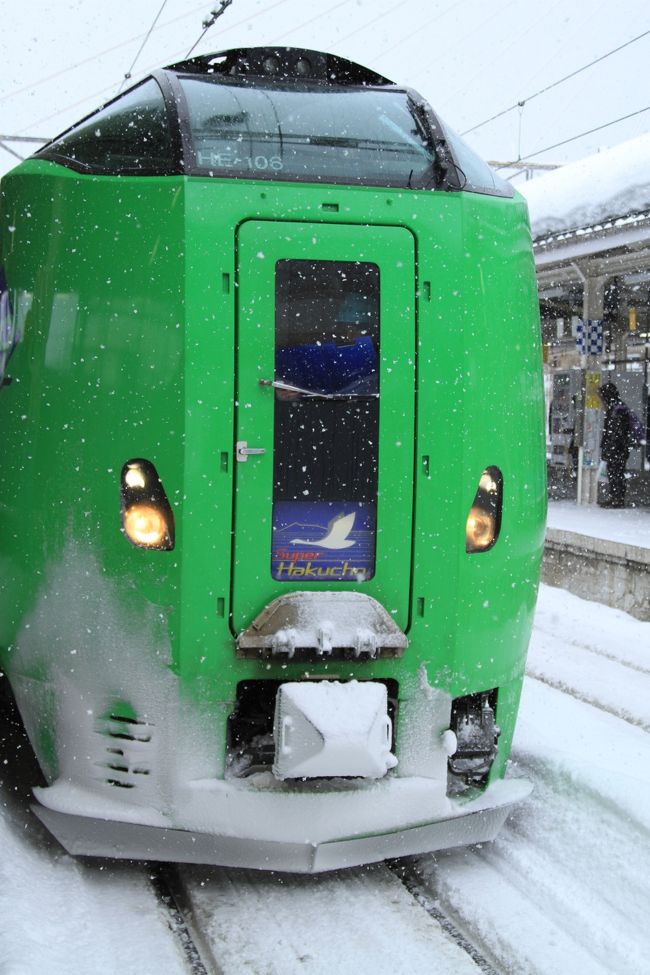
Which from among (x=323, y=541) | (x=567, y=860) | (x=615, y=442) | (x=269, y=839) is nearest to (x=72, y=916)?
(x=269, y=839)

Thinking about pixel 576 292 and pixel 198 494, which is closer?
pixel 198 494

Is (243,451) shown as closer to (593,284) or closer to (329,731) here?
(329,731)

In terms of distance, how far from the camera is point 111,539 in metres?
3.52

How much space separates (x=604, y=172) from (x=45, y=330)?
34.7 ft

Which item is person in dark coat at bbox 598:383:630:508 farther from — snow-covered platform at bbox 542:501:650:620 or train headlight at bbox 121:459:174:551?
train headlight at bbox 121:459:174:551

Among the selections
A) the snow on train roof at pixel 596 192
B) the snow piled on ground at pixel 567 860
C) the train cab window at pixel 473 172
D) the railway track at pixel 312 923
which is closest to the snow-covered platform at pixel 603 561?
the snow on train roof at pixel 596 192

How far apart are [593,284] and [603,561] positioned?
4895 millimetres

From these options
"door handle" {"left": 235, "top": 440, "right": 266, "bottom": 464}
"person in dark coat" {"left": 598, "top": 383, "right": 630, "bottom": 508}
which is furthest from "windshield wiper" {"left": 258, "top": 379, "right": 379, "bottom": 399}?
"person in dark coat" {"left": 598, "top": 383, "right": 630, "bottom": 508}

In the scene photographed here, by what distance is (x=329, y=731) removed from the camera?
3.29m

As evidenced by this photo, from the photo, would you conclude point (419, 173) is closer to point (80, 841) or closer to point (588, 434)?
point (80, 841)

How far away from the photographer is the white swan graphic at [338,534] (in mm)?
3574

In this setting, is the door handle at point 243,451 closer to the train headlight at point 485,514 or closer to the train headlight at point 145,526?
the train headlight at point 145,526

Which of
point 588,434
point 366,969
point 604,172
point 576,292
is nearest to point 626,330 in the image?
point 576,292

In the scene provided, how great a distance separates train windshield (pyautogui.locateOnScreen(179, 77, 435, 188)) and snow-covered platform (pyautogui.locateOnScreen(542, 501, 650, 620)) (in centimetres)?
744
